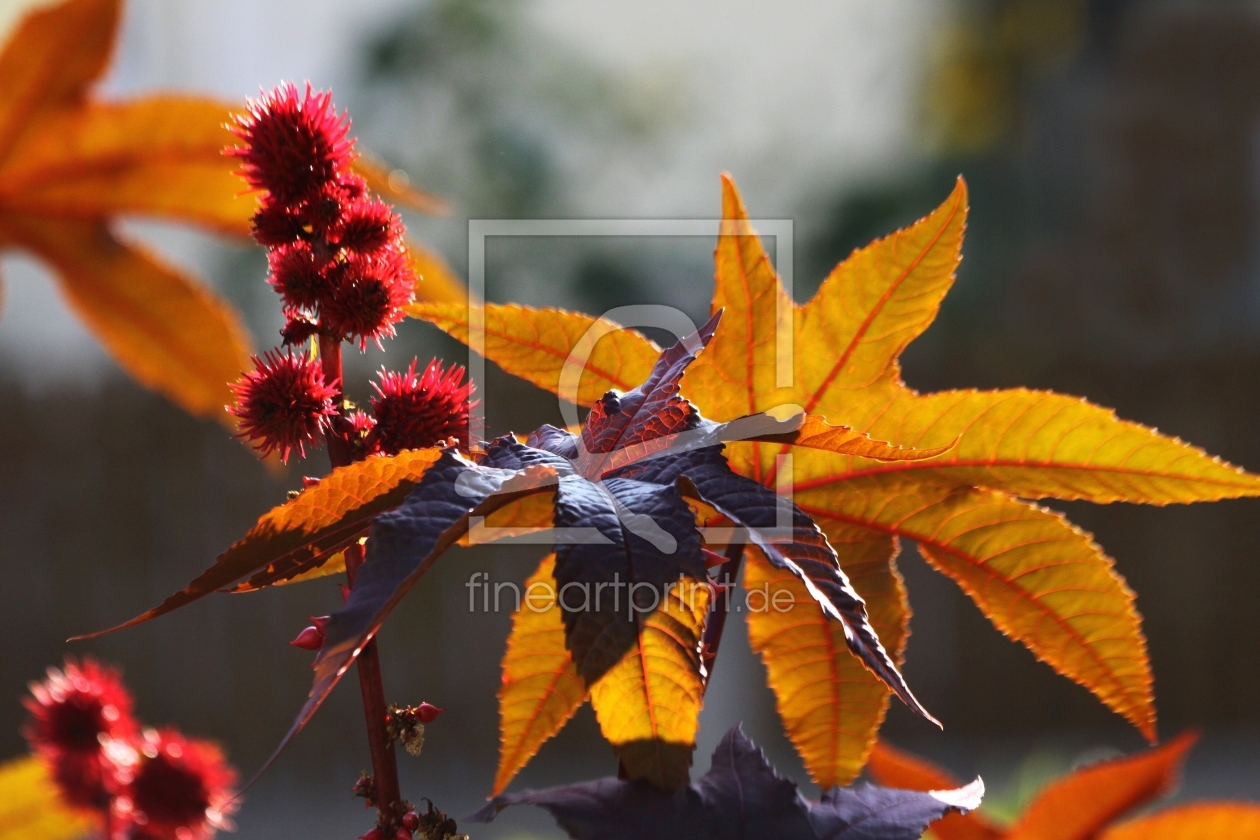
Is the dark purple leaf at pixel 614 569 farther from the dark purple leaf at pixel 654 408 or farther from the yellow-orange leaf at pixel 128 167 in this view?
the yellow-orange leaf at pixel 128 167

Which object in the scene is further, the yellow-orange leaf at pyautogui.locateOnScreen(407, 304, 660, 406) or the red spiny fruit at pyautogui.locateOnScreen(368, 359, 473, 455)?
the yellow-orange leaf at pyautogui.locateOnScreen(407, 304, 660, 406)

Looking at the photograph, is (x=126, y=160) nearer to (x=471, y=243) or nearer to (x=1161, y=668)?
(x=471, y=243)

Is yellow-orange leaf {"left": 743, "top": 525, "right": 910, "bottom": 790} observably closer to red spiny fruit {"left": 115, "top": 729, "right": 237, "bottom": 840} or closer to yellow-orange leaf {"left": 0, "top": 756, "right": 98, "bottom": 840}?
red spiny fruit {"left": 115, "top": 729, "right": 237, "bottom": 840}

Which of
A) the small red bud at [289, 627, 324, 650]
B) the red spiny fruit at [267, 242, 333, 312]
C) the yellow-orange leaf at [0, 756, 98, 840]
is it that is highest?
the red spiny fruit at [267, 242, 333, 312]

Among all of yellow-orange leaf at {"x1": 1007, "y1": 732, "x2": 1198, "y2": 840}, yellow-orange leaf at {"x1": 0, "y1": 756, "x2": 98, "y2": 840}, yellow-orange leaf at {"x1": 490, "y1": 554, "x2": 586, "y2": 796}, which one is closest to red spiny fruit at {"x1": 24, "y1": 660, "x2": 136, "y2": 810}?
yellow-orange leaf at {"x1": 0, "y1": 756, "x2": 98, "y2": 840}

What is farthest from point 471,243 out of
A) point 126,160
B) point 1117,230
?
point 1117,230

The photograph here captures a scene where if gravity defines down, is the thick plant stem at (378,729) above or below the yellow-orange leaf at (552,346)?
below

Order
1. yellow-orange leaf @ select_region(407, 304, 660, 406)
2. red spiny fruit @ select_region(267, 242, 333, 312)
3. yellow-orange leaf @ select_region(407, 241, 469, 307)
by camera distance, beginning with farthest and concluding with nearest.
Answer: yellow-orange leaf @ select_region(407, 241, 469, 307), yellow-orange leaf @ select_region(407, 304, 660, 406), red spiny fruit @ select_region(267, 242, 333, 312)

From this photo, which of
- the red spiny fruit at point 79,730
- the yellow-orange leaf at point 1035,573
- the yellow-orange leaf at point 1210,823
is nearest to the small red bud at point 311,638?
the yellow-orange leaf at point 1035,573
